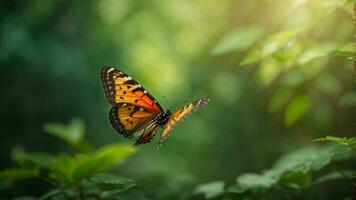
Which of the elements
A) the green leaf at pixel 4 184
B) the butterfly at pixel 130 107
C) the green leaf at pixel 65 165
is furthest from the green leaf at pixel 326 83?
the green leaf at pixel 4 184

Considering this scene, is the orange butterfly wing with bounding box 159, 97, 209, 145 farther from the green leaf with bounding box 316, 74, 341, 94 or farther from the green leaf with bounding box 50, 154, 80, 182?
the green leaf with bounding box 316, 74, 341, 94

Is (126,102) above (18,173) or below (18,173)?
above

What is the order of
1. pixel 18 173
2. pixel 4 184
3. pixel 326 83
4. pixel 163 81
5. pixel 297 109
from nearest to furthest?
pixel 18 173
pixel 297 109
pixel 4 184
pixel 326 83
pixel 163 81

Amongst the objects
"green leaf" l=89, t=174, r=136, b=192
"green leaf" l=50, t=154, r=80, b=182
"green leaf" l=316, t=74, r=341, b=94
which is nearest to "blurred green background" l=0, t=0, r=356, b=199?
"green leaf" l=316, t=74, r=341, b=94

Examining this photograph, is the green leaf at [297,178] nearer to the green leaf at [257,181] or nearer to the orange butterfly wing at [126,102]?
the green leaf at [257,181]

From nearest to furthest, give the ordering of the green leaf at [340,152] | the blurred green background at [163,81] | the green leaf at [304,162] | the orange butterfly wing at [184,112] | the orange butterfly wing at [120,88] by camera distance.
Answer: the green leaf at [340,152], the green leaf at [304,162], the orange butterfly wing at [184,112], the orange butterfly wing at [120,88], the blurred green background at [163,81]

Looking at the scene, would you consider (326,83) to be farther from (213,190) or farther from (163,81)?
(163,81)

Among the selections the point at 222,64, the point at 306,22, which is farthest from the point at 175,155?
the point at 306,22

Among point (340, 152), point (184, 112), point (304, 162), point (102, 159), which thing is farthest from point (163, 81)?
point (340, 152)
